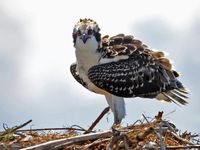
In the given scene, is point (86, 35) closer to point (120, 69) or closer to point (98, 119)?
point (120, 69)

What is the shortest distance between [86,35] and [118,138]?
5.34 meters

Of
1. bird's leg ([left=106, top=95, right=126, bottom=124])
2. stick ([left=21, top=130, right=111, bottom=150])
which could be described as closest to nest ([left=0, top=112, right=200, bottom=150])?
stick ([left=21, top=130, right=111, bottom=150])

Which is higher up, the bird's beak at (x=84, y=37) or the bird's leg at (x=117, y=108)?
the bird's beak at (x=84, y=37)

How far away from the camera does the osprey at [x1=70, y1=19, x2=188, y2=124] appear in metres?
14.7

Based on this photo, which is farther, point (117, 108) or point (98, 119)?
point (117, 108)

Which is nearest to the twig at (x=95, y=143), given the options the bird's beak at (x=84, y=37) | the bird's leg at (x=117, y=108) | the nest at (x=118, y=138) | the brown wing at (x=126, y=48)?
the nest at (x=118, y=138)

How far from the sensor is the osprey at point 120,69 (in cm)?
1473

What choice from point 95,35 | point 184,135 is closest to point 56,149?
point 184,135

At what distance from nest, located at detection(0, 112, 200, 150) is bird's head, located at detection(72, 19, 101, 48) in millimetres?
3480

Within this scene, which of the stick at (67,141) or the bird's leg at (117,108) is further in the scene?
the bird's leg at (117,108)

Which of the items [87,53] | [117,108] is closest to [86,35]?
[87,53]

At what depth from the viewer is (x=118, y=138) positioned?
9.57m

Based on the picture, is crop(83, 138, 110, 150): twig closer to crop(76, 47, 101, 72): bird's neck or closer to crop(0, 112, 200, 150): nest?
crop(0, 112, 200, 150): nest

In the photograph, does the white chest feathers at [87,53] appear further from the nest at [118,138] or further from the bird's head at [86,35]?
the nest at [118,138]
